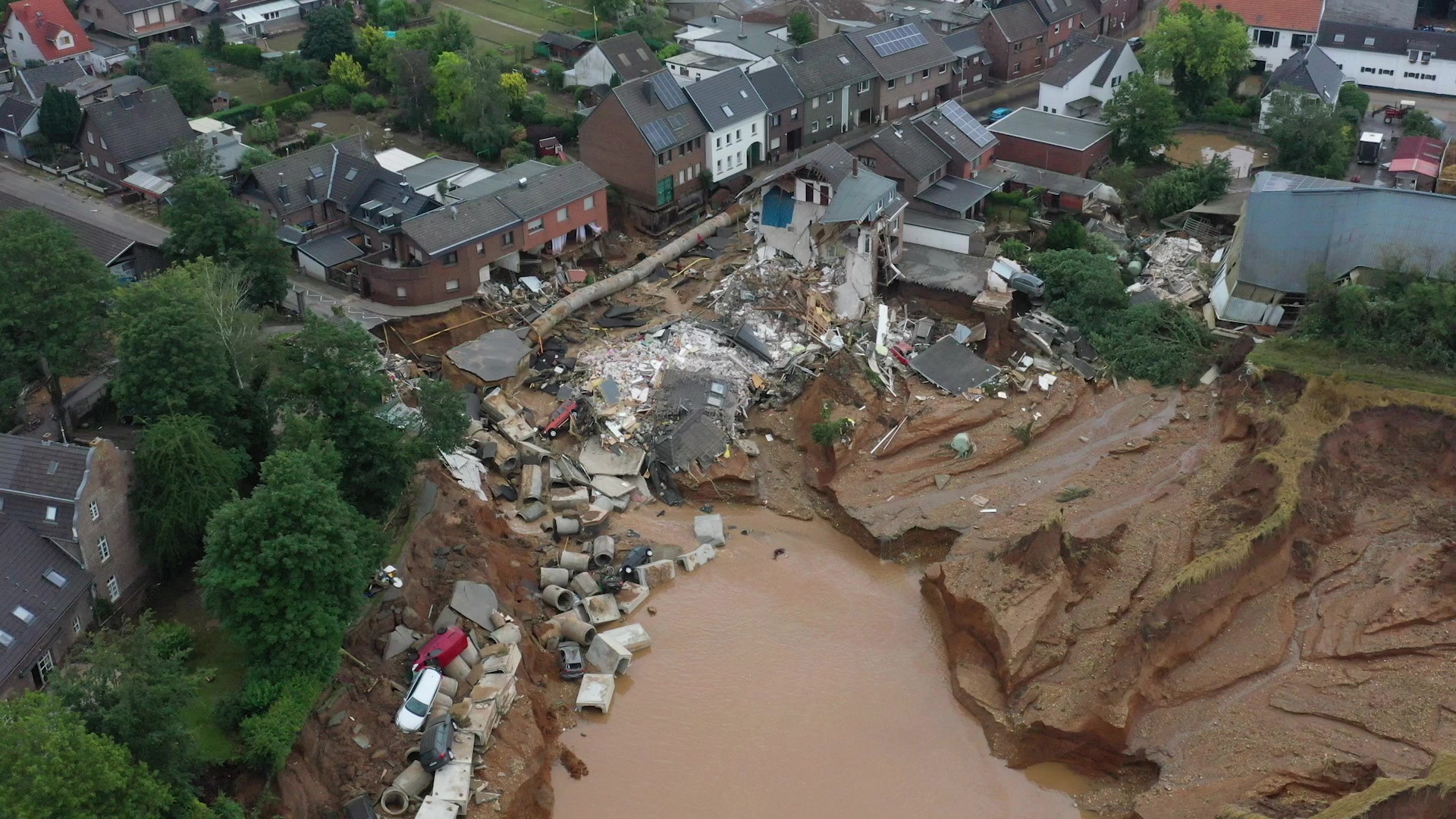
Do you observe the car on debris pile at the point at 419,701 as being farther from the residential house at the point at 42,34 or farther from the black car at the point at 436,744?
the residential house at the point at 42,34

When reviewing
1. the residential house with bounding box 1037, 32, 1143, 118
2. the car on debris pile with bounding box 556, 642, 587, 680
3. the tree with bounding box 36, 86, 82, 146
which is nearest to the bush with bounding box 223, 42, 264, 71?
the tree with bounding box 36, 86, 82, 146

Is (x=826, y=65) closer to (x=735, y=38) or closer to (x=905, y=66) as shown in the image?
(x=905, y=66)

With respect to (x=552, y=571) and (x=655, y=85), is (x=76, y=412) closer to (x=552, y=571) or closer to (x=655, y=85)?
(x=552, y=571)

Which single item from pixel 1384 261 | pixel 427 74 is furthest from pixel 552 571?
pixel 427 74

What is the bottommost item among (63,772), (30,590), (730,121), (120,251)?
(30,590)

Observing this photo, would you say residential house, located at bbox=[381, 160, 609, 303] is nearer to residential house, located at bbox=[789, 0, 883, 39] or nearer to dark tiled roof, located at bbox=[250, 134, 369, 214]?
dark tiled roof, located at bbox=[250, 134, 369, 214]

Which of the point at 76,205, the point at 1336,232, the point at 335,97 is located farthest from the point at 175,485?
the point at 335,97
